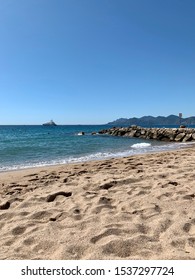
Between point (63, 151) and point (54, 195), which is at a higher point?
point (54, 195)

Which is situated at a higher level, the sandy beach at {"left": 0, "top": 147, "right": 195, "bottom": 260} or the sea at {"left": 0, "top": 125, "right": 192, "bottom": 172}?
the sandy beach at {"left": 0, "top": 147, "right": 195, "bottom": 260}

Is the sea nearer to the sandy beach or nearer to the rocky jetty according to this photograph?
the rocky jetty

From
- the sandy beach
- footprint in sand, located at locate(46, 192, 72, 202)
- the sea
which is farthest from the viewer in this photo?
the sea

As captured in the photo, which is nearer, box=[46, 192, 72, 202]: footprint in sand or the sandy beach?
the sandy beach

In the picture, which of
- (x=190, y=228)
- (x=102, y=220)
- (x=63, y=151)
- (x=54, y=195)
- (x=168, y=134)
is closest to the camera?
(x=190, y=228)

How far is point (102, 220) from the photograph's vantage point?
411 centimetres

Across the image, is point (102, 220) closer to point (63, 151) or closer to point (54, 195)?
point (54, 195)

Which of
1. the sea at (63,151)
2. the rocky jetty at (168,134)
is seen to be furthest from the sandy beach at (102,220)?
the rocky jetty at (168,134)

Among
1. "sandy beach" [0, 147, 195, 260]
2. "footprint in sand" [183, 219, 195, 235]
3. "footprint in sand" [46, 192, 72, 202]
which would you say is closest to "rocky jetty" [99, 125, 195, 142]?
"sandy beach" [0, 147, 195, 260]

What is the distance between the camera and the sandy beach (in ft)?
10.5

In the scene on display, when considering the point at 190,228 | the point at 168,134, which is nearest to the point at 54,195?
the point at 190,228
